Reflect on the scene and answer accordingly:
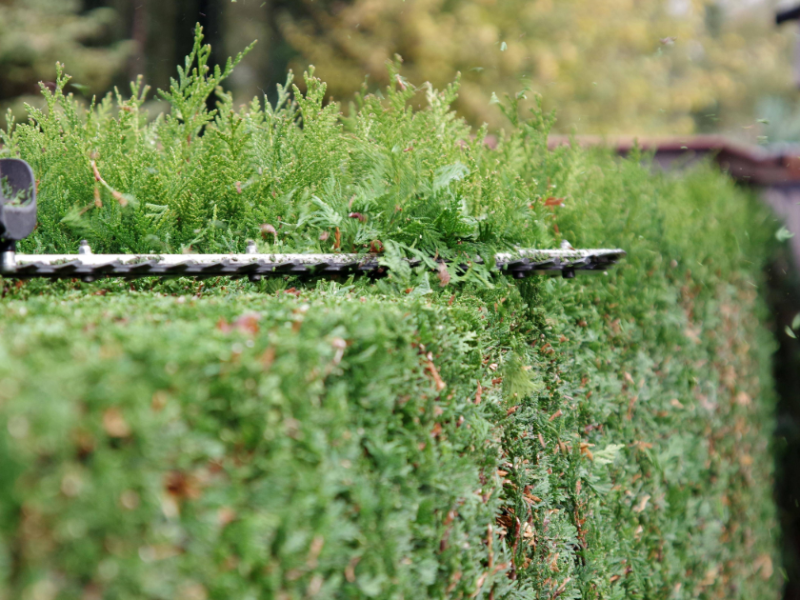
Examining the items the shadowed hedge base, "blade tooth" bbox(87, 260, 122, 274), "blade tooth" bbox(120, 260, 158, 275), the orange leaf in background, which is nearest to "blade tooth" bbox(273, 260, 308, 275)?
the shadowed hedge base

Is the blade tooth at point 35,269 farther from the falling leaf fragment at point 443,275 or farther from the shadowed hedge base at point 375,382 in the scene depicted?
the falling leaf fragment at point 443,275

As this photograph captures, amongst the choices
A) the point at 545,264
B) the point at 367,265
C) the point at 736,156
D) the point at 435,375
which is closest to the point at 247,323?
the point at 435,375

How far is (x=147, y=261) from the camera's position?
272cm

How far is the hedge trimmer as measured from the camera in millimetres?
2549

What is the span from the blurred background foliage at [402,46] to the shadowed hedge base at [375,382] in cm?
825

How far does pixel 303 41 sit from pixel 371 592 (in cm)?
1583

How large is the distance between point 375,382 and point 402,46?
15510mm

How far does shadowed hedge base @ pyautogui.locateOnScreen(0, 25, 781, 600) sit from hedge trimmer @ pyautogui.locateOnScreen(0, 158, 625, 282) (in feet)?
0.39

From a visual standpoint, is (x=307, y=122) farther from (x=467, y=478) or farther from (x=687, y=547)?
(x=687, y=547)

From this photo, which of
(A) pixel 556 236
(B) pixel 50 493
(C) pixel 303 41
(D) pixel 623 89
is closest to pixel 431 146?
(A) pixel 556 236

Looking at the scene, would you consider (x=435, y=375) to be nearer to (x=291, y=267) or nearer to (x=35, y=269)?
(x=291, y=267)

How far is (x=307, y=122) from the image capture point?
3580mm

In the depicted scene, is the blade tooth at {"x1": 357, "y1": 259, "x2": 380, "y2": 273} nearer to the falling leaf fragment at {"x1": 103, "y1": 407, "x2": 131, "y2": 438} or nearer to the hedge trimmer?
the hedge trimmer

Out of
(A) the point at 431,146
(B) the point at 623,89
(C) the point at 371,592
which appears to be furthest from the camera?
(B) the point at 623,89
